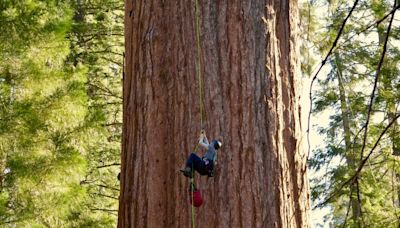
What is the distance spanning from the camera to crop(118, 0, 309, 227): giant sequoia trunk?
2.18 metres

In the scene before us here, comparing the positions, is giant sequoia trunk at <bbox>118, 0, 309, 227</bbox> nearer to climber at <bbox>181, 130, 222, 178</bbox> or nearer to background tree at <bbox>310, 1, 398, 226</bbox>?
climber at <bbox>181, 130, 222, 178</bbox>

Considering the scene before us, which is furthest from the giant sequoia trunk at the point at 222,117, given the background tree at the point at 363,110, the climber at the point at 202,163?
the background tree at the point at 363,110

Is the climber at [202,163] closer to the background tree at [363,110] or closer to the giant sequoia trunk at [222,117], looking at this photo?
the giant sequoia trunk at [222,117]

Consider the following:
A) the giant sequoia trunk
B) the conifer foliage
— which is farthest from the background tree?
the giant sequoia trunk

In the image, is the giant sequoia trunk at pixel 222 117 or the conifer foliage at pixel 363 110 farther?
the conifer foliage at pixel 363 110

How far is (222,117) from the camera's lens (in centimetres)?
225

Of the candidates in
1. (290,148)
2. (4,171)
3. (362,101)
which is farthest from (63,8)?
(290,148)

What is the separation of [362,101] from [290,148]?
588cm

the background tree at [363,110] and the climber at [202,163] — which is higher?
the background tree at [363,110]

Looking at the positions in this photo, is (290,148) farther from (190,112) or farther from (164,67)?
(164,67)

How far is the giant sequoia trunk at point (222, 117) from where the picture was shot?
7.14 feet

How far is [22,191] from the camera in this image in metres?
5.31

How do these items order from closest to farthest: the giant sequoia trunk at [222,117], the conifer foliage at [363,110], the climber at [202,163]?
the climber at [202,163] < the giant sequoia trunk at [222,117] < the conifer foliage at [363,110]

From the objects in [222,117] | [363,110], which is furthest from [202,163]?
[363,110]
